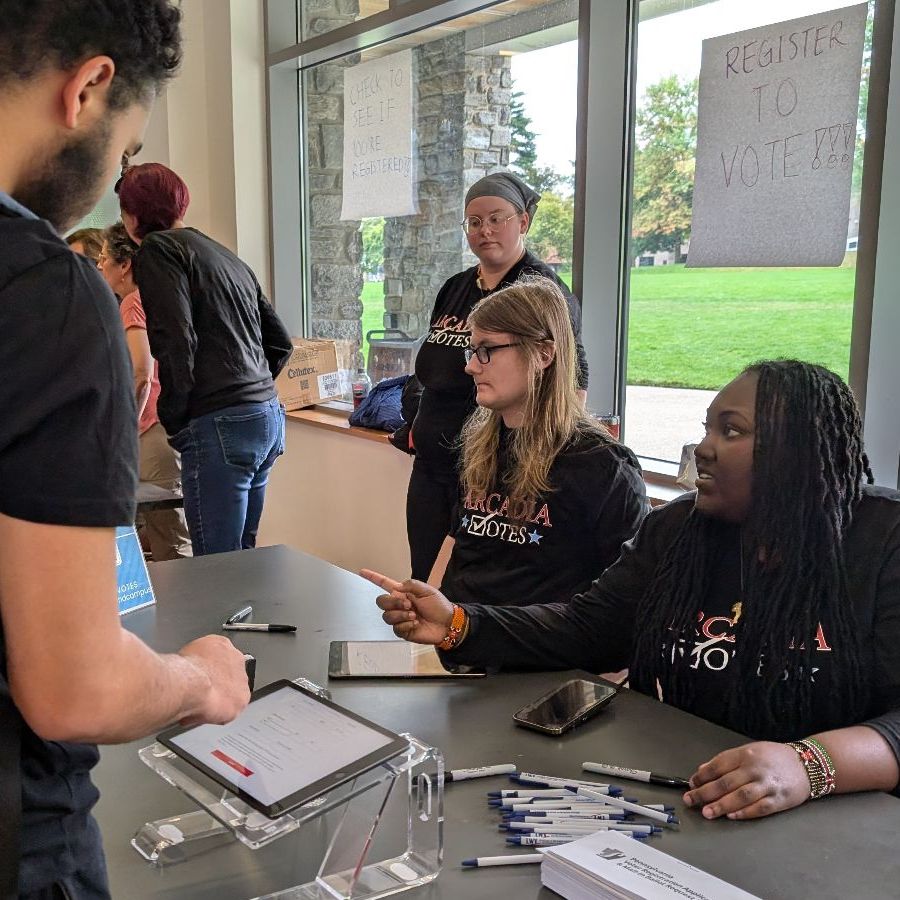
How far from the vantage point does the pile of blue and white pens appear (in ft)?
3.33

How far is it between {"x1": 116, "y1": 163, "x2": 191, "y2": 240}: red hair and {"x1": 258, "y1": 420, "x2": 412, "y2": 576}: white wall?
1.23m

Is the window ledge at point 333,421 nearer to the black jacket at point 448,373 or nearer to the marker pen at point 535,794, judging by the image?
the black jacket at point 448,373

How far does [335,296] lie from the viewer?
4.46m

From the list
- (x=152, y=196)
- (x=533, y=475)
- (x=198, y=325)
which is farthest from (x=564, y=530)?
(x=152, y=196)

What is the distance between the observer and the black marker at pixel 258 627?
1.65m

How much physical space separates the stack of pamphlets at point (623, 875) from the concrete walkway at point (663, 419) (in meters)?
1.88

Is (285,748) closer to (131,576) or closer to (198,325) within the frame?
(131,576)

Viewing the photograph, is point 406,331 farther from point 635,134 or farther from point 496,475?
point 496,475

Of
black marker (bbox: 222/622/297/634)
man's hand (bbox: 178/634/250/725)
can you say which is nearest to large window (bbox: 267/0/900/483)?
black marker (bbox: 222/622/297/634)

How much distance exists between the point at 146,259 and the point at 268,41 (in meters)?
2.20

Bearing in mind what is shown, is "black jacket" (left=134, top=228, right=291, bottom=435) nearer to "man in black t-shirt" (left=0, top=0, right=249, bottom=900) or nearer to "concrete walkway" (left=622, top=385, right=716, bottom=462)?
"concrete walkway" (left=622, top=385, right=716, bottom=462)

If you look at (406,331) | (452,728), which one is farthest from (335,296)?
(452,728)

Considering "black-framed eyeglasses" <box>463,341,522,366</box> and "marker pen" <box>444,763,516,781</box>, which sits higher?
"black-framed eyeglasses" <box>463,341,522,366</box>

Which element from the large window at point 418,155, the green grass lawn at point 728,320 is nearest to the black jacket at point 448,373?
the green grass lawn at point 728,320
